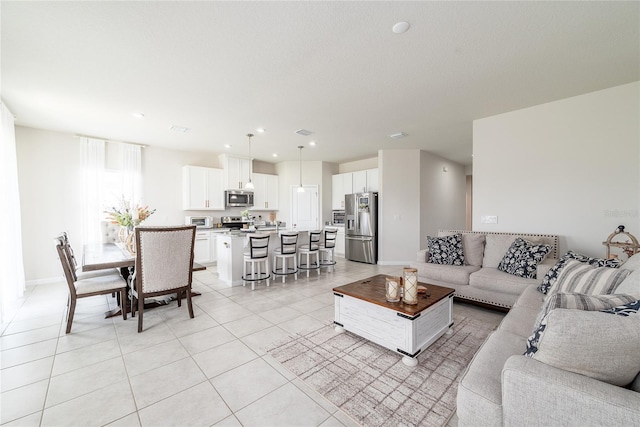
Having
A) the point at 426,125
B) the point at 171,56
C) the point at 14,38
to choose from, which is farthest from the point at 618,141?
the point at 14,38

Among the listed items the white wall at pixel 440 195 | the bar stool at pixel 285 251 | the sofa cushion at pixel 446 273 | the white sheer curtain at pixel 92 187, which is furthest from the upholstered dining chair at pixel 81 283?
the white wall at pixel 440 195

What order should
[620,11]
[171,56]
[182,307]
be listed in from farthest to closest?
[182,307] → [171,56] → [620,11]

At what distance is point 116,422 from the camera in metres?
1.58

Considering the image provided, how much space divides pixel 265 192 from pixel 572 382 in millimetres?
7053

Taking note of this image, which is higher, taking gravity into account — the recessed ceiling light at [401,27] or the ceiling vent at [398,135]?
the ceiling vent at [398,135]

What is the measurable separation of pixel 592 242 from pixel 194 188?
24.1ft

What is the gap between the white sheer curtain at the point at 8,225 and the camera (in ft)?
10.6

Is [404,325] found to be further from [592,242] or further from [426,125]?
[426,125]

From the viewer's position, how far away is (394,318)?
2.30 metres

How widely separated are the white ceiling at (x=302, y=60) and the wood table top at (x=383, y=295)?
7.76 ft

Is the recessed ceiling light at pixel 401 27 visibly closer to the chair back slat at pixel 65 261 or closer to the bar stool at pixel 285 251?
the bar stool at pixel 285 251

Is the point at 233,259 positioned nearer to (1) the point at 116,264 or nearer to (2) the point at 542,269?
(1) the point at 116,264

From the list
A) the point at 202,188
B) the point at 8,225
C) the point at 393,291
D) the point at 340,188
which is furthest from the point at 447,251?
the point at 8,225

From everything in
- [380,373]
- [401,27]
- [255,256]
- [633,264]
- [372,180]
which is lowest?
[380,373]
